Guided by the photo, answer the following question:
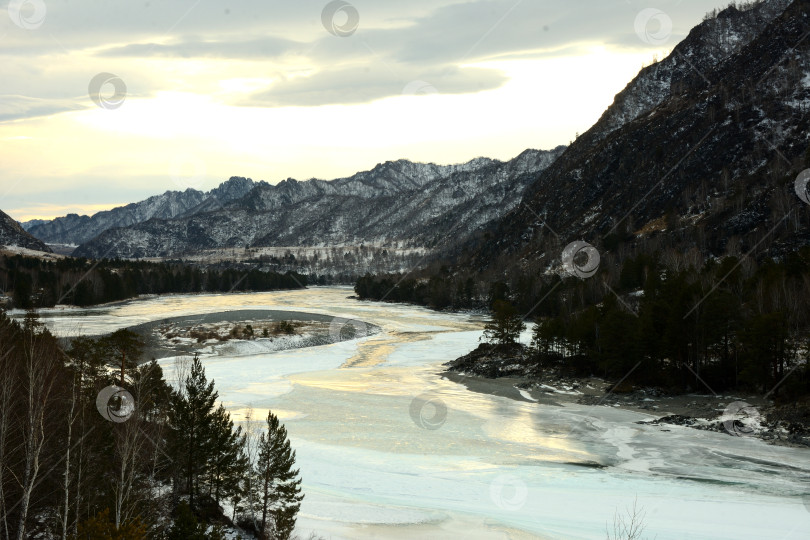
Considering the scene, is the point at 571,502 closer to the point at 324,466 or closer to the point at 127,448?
the point at 324,466

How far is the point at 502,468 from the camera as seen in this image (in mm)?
Result: 36750

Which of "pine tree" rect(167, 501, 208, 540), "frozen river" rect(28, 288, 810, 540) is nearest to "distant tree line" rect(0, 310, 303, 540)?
"pine tree" rect(167, 501, 208, 540)

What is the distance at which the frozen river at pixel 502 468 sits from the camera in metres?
28.4

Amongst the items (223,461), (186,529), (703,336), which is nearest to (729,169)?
(703,336)

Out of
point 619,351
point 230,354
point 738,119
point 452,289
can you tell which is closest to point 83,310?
point 230,354

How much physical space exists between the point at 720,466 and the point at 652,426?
34.5ft

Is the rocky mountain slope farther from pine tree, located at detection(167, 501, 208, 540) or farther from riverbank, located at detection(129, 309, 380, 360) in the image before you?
pine tree, located at detection(167, 501, 208, 540)

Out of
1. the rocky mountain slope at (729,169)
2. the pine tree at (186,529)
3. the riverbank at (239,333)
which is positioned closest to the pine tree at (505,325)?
the riverbank at (239,333)

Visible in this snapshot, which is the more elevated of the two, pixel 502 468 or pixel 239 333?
pixel 239 333

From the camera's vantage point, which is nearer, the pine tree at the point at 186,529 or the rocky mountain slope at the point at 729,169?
the pine tree at the point at 186,529

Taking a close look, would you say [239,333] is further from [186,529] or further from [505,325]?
[186,529]

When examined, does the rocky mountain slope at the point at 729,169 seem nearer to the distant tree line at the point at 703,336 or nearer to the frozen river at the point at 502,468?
the distant tree line at the point at 703,336

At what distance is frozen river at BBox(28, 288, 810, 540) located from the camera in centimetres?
2836

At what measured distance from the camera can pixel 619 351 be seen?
61656 mm
